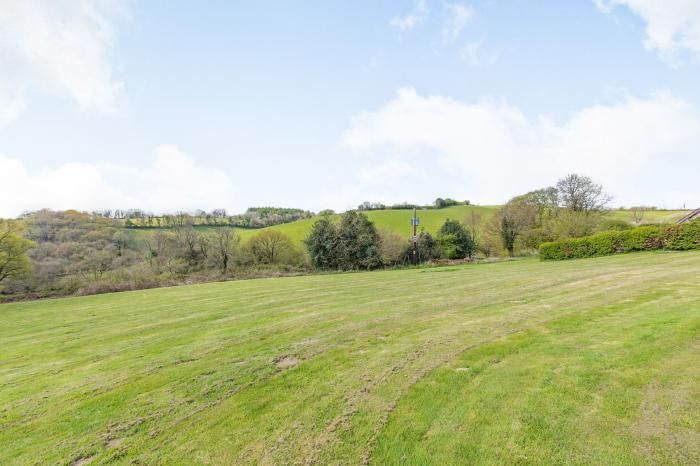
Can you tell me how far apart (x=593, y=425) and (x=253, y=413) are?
3563mm

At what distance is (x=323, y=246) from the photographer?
40.3 m

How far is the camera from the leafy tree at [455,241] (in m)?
40.3

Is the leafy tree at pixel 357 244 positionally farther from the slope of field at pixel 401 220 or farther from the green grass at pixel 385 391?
the green grass at pixel 385 391

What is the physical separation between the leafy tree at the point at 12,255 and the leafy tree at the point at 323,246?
27015mm

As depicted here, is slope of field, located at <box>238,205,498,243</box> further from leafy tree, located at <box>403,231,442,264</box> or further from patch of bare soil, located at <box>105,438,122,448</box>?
patch of bare soil, located at <box>105,438,122,448</box>

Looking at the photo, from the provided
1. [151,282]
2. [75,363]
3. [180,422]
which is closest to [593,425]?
[180,422]

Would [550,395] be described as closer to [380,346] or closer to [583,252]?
[380,346]

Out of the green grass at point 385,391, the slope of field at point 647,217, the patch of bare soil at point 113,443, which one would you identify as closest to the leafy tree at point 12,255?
the green grass at point 385,391

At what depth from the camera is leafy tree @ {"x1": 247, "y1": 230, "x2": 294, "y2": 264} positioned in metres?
46.7

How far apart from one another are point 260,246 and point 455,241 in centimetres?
2777

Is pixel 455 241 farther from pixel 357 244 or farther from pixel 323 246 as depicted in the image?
pixel 323 246

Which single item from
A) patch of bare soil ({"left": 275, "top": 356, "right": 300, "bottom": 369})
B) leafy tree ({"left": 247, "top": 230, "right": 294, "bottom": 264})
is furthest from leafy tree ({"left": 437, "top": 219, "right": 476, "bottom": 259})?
patch of bare soil ({"left": 275, "top": 356, "right": 300, "bottom": 369})

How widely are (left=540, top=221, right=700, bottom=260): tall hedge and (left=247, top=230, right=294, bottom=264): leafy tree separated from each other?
33199 millimetres

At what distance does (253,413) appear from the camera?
3742 millimetres
